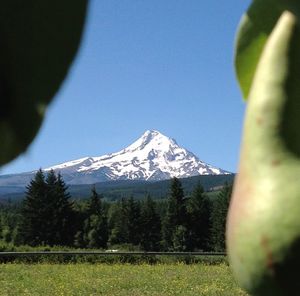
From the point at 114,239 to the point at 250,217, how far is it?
172ft

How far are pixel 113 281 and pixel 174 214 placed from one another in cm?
3062

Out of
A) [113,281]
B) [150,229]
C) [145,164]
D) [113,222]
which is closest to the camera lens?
[113,281]

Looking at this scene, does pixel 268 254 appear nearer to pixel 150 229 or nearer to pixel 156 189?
pixel 150 229

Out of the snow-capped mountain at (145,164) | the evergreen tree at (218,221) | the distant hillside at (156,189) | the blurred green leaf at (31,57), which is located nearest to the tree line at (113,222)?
the evergreen tree at (218,221)

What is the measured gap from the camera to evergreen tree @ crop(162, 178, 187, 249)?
48.5 metres

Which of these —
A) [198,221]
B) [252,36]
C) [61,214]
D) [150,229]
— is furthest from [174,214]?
[252,36]

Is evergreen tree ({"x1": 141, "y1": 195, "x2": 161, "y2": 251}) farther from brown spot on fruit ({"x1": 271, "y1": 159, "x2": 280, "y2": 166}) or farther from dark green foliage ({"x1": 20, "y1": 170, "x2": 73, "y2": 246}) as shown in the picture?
brown spot on fruit ({"x1": 271, "y1": 159, "x2": 280, "y2": 166})

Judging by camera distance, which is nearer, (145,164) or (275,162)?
(275,162)

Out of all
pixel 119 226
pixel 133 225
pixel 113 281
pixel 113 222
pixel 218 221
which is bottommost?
pixel 119 226

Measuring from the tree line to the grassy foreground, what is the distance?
1954cm

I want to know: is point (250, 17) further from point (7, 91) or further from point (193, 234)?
point (193, 234)

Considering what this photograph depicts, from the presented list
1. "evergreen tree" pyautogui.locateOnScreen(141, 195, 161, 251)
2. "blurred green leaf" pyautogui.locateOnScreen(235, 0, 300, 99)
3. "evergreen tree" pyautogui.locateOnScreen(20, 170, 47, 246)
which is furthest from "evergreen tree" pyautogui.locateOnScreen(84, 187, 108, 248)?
"blurred green leaf" pyautogui.locateOnScreen(235, 0, 300, 99)

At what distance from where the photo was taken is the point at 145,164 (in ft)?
555

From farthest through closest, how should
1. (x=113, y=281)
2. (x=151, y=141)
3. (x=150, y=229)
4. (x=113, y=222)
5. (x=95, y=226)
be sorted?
(x=151, y=141) < (x=113, y=222) < (x=150, y=229) < (x=95, y=226) < (x=113, y=281)
